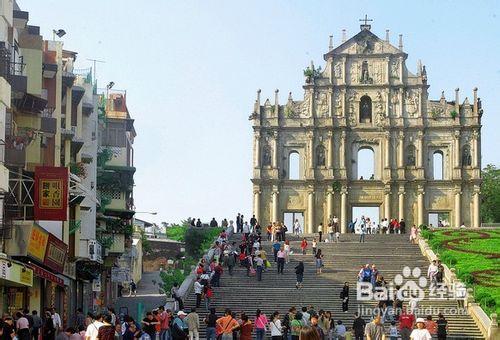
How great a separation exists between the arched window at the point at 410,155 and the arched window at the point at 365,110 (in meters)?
3.06

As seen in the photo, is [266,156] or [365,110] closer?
[266,156]

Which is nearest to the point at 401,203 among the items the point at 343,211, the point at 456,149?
the point at 343,211

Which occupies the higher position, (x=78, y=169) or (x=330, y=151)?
(x=330, y=151)

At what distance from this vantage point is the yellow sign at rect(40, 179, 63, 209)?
36.8 meters

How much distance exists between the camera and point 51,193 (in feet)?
121

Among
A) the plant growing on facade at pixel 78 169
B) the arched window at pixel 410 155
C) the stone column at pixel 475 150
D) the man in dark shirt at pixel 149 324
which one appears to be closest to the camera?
the man in dark shirt at pixel 149 324

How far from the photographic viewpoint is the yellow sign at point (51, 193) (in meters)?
36.8

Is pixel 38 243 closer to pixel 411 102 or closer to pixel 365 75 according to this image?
pixel 365 75

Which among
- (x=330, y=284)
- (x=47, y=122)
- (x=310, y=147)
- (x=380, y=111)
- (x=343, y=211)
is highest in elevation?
(x=380, y=111)

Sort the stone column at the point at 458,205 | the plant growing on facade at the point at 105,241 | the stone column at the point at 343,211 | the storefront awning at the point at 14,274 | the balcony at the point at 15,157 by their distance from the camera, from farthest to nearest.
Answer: the stone column at the point at 343,211 < the stone column at the point at 458,205 < the plant growing on facade at the point at 105,241 < the balcony at the point at 15,157 < the storefront awning at the point at 14,274

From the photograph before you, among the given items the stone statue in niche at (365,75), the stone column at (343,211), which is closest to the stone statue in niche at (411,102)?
the stone statue in niche at (365,75)

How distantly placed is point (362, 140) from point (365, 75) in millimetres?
4128

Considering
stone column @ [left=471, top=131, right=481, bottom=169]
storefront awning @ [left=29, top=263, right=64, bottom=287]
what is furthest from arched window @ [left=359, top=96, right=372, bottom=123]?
storefront awning @ [left=29, top=263, right=64, bottom=287]

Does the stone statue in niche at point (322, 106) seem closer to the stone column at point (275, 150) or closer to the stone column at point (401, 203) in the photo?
the stone column at point (275, 150)
